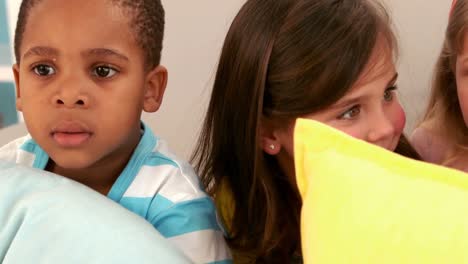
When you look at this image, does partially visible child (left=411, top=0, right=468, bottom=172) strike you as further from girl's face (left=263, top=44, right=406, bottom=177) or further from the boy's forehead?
the boy's forehead

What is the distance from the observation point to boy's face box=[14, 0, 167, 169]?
71cm

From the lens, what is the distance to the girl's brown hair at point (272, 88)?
0.77 metres

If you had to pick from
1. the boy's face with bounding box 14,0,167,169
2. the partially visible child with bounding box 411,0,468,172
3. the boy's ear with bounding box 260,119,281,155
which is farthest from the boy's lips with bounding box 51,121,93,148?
the partially visible child with bounding box 411,0,468,172

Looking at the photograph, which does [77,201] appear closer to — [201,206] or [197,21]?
[201,206]

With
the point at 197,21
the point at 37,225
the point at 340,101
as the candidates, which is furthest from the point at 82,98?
the point at 197,21

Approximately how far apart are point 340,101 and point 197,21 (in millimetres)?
456

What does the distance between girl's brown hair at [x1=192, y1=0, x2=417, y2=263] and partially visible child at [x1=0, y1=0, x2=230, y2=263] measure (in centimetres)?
8

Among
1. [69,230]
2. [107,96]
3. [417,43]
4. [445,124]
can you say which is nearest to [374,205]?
[69,230]

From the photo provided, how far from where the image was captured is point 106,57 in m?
0.72

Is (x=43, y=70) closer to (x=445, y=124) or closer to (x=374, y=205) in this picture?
(x=374, y=205)

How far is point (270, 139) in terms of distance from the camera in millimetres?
852

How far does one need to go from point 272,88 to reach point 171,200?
0.19 meters

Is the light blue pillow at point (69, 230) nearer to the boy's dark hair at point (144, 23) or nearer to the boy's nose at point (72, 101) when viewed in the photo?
the boy's nose at point (72, 101)

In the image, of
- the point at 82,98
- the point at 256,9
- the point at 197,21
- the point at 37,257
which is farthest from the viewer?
the point at 197,21
